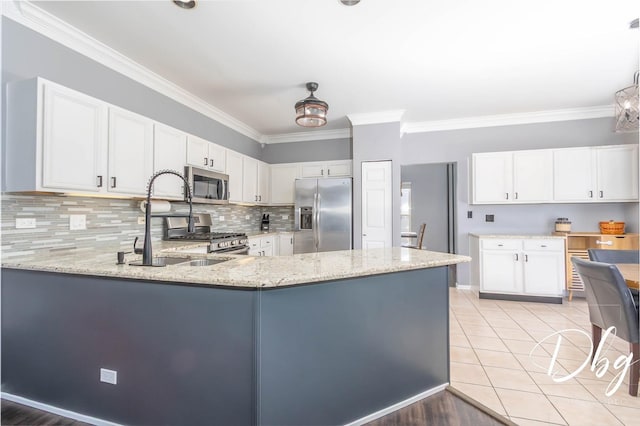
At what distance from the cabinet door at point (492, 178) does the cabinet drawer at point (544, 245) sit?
2.18 ft

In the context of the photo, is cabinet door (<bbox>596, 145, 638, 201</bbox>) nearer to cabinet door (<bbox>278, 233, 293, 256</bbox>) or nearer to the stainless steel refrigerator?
the stainless steel refrigerator

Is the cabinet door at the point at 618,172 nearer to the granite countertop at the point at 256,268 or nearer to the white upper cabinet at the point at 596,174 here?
the white upper cabinet at the point at 596,174

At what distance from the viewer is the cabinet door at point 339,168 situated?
472 centimetres

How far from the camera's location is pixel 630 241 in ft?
12.4

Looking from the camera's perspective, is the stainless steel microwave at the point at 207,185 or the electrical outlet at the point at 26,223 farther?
the stainless steel microwave at the point at 207,185

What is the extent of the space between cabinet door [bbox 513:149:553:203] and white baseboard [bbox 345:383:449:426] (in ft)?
10.9

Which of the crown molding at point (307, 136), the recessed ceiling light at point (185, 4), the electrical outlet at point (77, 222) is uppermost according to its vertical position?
the recessed ceiling light at point (185, 4)

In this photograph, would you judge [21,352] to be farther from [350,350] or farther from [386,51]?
[386,51]

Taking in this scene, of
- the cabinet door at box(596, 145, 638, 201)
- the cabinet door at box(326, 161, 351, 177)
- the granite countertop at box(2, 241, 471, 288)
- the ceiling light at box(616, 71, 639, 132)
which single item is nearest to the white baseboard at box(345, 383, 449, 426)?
the granite countertop at box(2, 241, 471, 288)

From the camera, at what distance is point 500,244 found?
407 cm

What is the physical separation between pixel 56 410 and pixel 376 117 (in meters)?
4.30

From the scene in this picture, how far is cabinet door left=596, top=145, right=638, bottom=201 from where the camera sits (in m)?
3.86

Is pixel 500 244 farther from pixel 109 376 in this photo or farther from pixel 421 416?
pixel 109 376

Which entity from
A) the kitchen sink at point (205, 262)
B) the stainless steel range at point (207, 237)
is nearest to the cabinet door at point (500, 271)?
the stainless steel range at point (207, 237)
